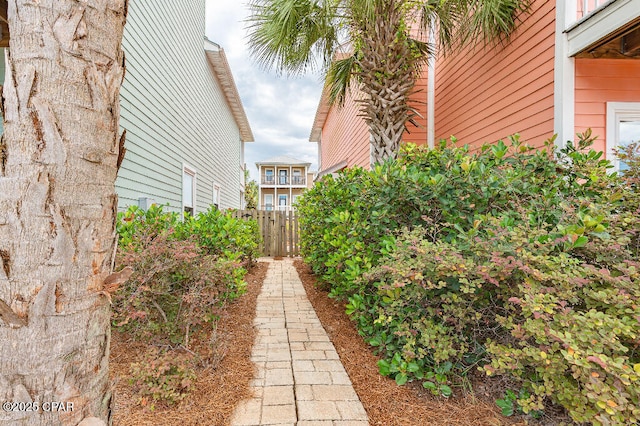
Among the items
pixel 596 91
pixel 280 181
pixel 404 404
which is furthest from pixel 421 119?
pixel 280 181

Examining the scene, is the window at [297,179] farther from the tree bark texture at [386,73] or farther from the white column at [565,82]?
the white column at [565,82]

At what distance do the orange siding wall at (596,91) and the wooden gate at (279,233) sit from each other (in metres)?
7.33

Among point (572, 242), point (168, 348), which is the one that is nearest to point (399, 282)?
point (572, 242)

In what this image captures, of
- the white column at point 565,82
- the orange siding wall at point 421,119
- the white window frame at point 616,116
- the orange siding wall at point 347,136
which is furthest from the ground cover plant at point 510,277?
the orange siding wall at point 347,136

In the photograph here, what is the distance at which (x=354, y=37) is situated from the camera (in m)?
5.77

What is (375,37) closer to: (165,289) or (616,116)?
Result: (616,116)

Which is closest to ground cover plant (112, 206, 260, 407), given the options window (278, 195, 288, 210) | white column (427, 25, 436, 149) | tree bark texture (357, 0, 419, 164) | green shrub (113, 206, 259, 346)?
green shrub (113, 206, 259, 346)

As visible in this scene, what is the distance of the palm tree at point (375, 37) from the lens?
198 inches

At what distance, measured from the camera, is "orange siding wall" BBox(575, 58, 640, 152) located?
3846mm

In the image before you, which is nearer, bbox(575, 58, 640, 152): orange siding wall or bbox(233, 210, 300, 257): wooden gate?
Result: bbox(575, 58, 640, 152): orange siding wall

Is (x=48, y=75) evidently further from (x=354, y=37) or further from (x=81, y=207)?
(x=354, y=37)

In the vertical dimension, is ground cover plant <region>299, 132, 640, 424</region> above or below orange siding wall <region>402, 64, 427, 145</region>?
below

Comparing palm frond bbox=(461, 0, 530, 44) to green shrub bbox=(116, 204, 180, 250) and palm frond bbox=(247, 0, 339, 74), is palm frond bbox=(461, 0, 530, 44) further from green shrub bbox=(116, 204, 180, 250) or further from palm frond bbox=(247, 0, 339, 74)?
green shrub bbox=(116, 204, 180, 250)

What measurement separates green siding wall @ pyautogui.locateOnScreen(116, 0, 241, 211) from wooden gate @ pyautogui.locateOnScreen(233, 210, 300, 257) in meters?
2.05
